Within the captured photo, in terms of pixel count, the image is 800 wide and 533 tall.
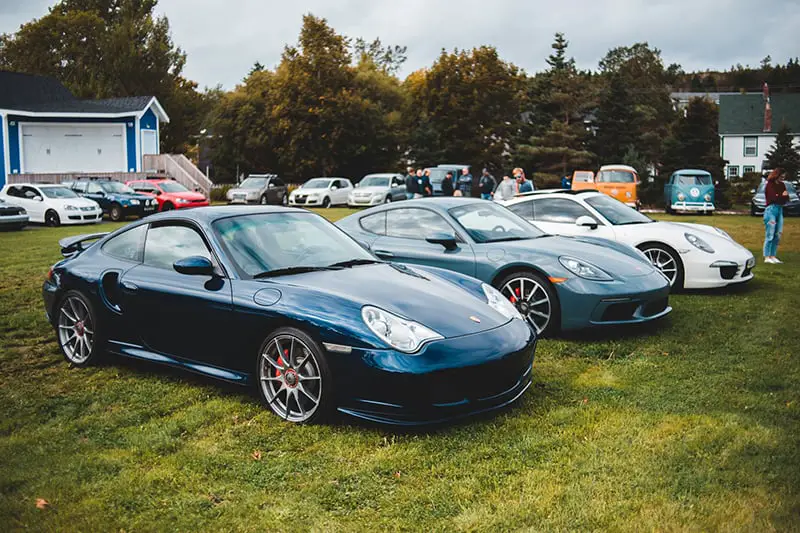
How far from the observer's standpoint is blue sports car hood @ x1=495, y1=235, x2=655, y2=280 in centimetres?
744

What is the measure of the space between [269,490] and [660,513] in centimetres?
192

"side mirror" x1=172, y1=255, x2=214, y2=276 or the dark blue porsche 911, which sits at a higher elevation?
"side mirror" x1=172, y1=255, x2=214, y2=276

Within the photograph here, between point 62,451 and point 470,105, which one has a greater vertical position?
point 470,105

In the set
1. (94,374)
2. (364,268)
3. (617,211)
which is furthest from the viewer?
(617,211)

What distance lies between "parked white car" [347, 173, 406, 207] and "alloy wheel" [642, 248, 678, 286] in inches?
929

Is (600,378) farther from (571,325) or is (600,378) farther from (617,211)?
(617,211)

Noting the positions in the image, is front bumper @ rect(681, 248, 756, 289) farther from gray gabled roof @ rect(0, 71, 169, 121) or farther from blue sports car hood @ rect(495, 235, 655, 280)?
gray gabled roof @ rect(0, 71, 169, 121)

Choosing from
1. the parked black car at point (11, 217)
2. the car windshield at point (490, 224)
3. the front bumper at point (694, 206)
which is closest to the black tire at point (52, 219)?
the parked black car at point (11, 217)

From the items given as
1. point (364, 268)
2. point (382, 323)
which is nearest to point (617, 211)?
point (364, 268)

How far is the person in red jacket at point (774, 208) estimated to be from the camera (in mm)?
12671

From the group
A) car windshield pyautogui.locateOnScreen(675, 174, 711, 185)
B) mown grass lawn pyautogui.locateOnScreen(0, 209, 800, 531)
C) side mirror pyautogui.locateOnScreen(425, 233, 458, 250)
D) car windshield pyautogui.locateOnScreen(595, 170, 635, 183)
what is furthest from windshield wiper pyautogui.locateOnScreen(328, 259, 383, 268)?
car windshield pyautogui.locateOnScreen(595, 170, 635, 183)

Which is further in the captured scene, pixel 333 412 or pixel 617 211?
pixel 617 211

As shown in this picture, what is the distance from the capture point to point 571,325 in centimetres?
716

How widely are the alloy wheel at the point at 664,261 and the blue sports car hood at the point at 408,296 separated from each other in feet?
17.0
